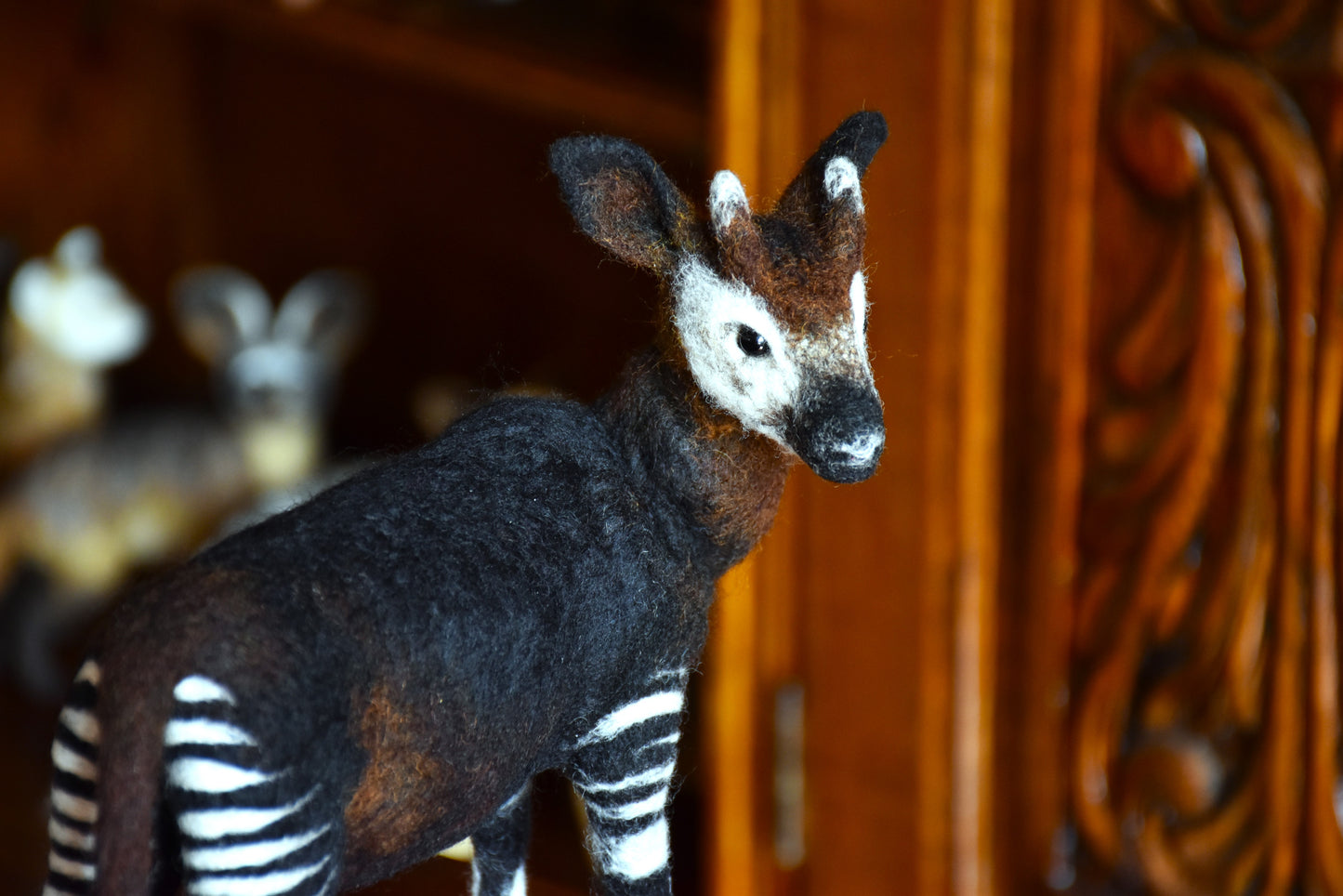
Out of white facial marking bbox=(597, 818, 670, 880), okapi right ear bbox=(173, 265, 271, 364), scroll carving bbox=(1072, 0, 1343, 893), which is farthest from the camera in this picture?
okapi right ear bbox=(173, 265, 271, 364)

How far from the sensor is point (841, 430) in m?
0.39

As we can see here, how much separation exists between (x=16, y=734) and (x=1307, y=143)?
1.24 meters

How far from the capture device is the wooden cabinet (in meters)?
0.88

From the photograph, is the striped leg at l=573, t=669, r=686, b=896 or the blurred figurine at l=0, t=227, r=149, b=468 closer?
the striped leg at l=573, t=669, r=686, b=896

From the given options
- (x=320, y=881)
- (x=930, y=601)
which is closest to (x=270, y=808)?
(x=320, y=881)

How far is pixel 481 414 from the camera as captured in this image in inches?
16.8

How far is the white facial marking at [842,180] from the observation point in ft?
1.32

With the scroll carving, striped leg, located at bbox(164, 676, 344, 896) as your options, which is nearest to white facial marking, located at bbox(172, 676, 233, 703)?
striped leg, located at bbox(164, 676, 344, 896)

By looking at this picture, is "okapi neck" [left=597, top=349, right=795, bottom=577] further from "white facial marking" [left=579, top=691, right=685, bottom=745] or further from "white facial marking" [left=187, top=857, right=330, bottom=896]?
"white facial marking" [left=187, top=857, right=330, bottom=896]

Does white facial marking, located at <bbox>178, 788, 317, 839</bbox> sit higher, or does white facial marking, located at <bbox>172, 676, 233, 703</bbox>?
white facial marking, located at <bbox>172, 676, 233, 703</bbox>

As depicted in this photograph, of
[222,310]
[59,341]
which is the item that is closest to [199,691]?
[222,310]

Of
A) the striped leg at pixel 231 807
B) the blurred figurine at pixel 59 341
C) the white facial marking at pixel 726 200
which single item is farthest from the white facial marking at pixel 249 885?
the blurred figurine at pixel 59 341

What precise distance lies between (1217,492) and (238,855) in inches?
30.2

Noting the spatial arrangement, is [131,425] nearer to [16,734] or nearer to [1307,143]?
[16,734]
